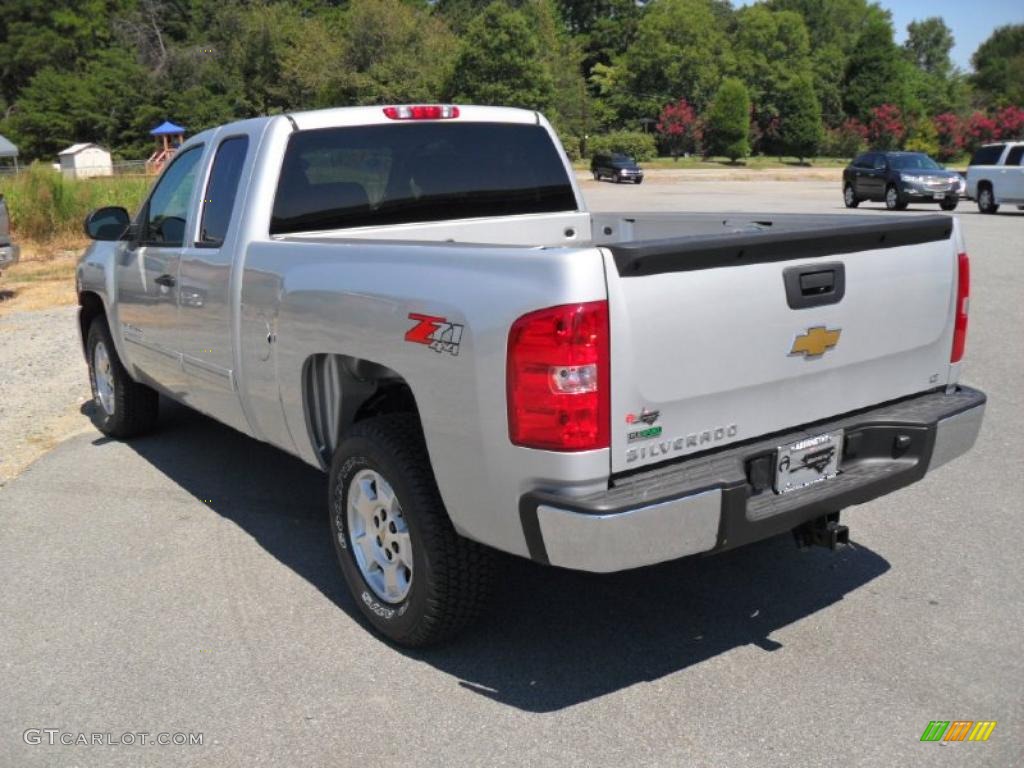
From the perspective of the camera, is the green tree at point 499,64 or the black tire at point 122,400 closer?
the black tire at point 122,400

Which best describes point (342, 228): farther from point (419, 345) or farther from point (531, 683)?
point (531, 683)

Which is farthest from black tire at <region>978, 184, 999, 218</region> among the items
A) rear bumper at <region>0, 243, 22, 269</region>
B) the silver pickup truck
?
the silver pickup truck

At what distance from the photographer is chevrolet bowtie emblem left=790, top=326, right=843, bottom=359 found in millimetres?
3529

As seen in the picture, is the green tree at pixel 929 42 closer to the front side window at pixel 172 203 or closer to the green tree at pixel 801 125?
the green tree at pixel 801 125

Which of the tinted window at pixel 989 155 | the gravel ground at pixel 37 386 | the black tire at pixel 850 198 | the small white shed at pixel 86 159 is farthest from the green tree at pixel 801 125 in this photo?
the gravel ground at pixel 37 386

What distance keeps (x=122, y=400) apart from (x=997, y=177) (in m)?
24.7

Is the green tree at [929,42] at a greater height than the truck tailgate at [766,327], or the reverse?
the green tree at [929,42]

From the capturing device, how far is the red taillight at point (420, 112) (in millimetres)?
5098

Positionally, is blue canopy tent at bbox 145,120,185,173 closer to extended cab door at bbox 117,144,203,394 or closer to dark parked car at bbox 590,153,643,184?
dark parked car at bbox 590,153,643,184

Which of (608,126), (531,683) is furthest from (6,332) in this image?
(608,126)

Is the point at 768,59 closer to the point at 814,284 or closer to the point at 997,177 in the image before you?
the point at 997,177

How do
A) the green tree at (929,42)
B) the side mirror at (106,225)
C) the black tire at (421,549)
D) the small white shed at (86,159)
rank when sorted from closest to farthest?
1. the black tire at (421,549)
2. the side mirror at (106,225)
3. the small white shed at (86,159)
4. the green tree at (929,42)

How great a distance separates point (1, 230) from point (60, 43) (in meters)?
87.5

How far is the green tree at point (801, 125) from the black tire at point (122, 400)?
2669 inches
